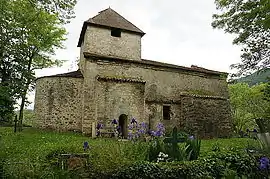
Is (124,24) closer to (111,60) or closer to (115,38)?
(115,38)

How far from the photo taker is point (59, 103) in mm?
17234

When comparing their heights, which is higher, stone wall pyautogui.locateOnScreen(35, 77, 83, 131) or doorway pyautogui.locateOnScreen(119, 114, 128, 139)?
stone wall pyautogui.locateOnScreen(35, 77, 83, 131)

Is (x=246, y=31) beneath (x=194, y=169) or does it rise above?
above

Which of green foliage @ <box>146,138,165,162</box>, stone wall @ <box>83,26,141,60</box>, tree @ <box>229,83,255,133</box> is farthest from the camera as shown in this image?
tree @ <box>229,83,255,133</box>

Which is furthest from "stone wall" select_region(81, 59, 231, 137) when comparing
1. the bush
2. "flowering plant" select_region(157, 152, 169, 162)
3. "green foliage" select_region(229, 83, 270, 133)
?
"green foliage" select_region(229, 83, 270, 133)

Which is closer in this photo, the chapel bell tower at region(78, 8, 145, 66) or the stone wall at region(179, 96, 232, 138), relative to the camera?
the stone wall at region(179, 96, 232, 138)

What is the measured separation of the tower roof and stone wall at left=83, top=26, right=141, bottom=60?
1.27ft

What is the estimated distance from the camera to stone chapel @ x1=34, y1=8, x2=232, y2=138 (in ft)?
54.9

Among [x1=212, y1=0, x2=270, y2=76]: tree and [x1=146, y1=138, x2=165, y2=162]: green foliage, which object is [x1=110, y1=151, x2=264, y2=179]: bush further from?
[x1=212, y1=0, x2=270, y2=76]: tree

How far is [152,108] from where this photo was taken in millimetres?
18859

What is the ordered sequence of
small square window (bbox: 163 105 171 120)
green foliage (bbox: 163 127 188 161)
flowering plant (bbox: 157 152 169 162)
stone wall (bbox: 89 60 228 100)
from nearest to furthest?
flowering plant (bbox: 157 152 169 162) → green foliage (bbox: 163 127 188 161) → stone wall (bbox: 89 60 228 100) → small square window (bbox: 163 105 171 120)

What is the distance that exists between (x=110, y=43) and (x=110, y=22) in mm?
2037

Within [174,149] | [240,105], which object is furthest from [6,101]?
[240,105]

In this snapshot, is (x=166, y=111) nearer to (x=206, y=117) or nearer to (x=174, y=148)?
(x=206, y=117)
